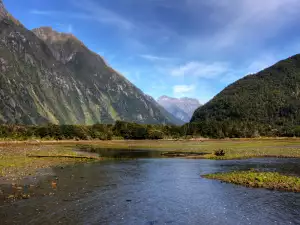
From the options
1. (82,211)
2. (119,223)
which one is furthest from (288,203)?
(82,211)

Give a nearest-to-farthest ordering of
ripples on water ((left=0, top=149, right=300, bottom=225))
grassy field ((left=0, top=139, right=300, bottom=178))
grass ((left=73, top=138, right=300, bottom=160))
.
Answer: ripples on water ((left=0, top=149, right=300, bottom=225)), grassy field ((left=0, top=139, right=300, bottom=178)), grass ((left=73, top=138, right=300, bottom=160))

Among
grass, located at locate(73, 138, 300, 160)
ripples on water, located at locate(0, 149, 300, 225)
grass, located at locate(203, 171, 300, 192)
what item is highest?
grass, located at locate(73, 138, 300, 160)

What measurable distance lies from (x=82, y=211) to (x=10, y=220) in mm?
6629

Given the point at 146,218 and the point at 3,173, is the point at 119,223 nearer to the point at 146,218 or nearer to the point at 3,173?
the point at 146,218

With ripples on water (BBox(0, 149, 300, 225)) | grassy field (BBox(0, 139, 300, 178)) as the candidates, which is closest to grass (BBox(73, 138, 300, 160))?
grassy field (BBox(0, 139, 300, 178))

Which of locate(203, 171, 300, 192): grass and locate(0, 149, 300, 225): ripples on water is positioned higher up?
locate(203, 171, 300, 192): grass

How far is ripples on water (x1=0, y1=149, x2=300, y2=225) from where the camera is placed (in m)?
29.0

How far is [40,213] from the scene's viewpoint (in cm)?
2967

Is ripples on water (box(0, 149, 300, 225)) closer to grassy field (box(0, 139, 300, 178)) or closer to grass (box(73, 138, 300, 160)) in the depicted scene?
grassy field (box(0, 139, 300, 178))

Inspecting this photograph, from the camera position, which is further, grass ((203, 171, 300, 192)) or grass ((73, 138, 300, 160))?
grass ((73, 138, 300, 160))

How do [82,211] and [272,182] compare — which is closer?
[82,211]

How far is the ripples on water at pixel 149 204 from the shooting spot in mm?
28953

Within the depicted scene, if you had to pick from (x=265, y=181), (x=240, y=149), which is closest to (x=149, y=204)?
(x=265, y=181)

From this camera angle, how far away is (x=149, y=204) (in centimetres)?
3478
